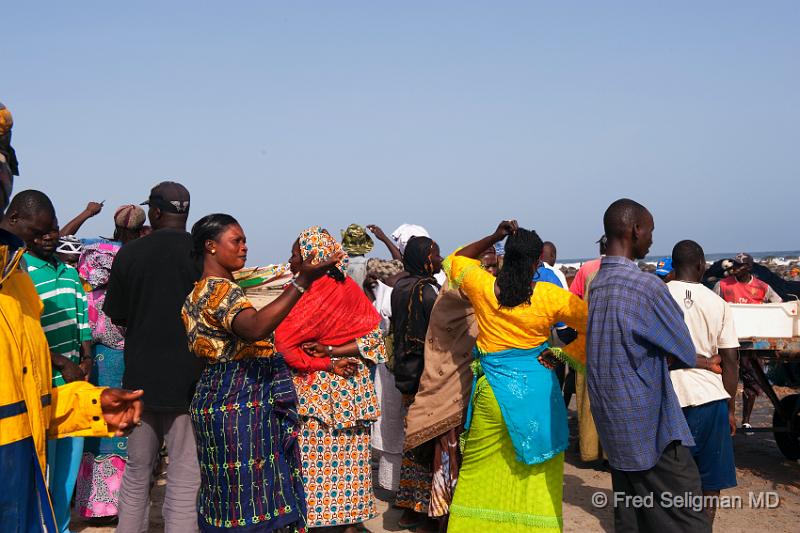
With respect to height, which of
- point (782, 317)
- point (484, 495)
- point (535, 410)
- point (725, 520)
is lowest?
point (725, 520)

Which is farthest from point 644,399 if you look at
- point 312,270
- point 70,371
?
point 70,371

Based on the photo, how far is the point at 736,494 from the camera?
21.9ft

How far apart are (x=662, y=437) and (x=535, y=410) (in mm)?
984

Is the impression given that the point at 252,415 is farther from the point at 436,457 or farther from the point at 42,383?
the point at 436,457

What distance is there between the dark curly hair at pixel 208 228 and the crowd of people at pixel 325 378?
0.01 metres

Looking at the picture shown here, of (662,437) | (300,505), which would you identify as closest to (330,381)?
(300,505)

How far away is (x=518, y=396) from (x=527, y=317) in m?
0.49

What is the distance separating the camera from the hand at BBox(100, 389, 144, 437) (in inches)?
111

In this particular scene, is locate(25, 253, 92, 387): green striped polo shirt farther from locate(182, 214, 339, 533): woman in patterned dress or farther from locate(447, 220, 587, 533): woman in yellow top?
locate(447, 220, 587, 533): woman in yellow top

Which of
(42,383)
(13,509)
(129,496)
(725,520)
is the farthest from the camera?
(725,520)

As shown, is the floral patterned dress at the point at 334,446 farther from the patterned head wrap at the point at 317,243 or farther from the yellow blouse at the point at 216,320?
the yellow blouse at the point at 216,320

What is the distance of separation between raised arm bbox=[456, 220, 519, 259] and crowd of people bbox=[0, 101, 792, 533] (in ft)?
0.05

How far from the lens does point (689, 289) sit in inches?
198

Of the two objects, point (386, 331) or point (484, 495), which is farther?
point (386, 331)
